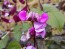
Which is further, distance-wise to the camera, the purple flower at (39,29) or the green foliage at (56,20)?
the green foliage at (56,20)

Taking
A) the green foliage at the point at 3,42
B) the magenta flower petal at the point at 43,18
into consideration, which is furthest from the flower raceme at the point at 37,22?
the green foliage at the point at 3,42

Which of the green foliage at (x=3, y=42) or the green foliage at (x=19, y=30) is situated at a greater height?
the green foliage at (x=19, y=30)

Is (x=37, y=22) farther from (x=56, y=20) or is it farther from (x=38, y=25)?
(x=56, y=20)

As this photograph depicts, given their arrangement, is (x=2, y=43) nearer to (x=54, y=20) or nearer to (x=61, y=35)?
(x=54, y=20)

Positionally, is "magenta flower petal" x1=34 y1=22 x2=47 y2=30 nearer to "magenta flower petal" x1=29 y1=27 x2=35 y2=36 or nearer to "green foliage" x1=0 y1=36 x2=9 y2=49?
"magenta flower petal" x1=29 y1=27 x2=35 y2=36

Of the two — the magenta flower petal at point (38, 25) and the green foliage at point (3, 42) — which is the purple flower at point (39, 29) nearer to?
the magenta flower petal at point (38, 25)

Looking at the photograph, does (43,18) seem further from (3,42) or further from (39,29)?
(3,42)

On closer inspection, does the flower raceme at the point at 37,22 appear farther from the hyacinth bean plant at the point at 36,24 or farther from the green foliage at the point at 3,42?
the green foliage at the point at 3,42

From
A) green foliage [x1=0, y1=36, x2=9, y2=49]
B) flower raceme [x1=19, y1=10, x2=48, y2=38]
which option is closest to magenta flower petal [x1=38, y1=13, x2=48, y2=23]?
flower raceme [x1=19, y1=10, x2=48, y2=38]

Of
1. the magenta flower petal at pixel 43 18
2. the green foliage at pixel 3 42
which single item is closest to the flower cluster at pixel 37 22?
the magenta flower petal at pixel 43 18

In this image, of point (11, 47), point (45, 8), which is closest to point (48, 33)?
point (45, 8)

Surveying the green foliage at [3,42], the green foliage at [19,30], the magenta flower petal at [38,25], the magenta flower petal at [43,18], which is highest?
the magenta flower petal at [43,18]

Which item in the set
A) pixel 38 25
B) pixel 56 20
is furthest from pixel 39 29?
pixel 56 20

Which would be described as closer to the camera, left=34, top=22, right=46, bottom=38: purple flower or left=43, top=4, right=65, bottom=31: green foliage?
left=34, top=22, right=46, bottom=38: purple flower
